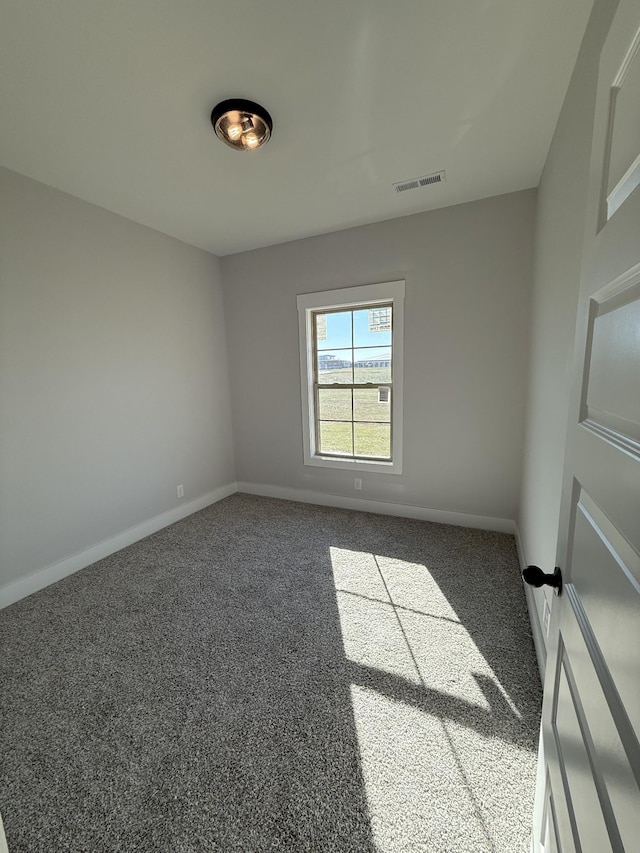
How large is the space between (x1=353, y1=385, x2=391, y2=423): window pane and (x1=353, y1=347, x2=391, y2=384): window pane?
97 millimetres

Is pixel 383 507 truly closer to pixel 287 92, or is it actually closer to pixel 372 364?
pixel 372 364

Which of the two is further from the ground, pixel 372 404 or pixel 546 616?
pixel 372 404

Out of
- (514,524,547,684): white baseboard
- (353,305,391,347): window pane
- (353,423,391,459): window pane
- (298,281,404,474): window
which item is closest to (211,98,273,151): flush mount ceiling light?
(298,281,404,474): window

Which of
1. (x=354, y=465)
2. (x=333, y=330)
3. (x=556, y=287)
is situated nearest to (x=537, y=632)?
(x=556, y=287)

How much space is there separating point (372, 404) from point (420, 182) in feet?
5.75

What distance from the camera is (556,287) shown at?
164 centimetres

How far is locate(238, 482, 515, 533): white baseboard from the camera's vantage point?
291 cm

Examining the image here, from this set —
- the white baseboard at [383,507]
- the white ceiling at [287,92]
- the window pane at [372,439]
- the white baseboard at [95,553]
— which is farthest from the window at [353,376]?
the white baseboard at [95,553]

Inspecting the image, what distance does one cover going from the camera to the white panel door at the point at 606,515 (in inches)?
19.0

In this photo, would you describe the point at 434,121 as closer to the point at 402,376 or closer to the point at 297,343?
the point at 402,376

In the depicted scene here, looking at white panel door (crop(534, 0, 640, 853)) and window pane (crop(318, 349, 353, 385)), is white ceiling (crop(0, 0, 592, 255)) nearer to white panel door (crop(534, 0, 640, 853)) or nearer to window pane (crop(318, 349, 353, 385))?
white panel door (crop(534, 0, 640, 853))

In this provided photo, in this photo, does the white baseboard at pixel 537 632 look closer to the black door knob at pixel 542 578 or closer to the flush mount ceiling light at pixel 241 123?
the black door knob at pixel 542 578

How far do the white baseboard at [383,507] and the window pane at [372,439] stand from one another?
18.9 inches

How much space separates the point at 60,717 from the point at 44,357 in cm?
204
